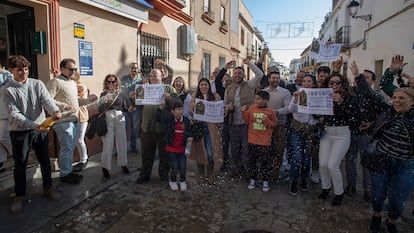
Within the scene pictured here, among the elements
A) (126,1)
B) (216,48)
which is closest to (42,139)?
(126,1)

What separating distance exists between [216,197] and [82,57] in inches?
141

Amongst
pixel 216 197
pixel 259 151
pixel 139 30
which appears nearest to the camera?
pixel 216 197

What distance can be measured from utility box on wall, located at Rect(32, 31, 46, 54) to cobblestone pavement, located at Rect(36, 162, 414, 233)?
2497 millimetres

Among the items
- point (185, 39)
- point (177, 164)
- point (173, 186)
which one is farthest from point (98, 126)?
point (185, 39)

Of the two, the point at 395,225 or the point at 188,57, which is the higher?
the point at 188,57

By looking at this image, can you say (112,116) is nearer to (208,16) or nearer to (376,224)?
(376,224)

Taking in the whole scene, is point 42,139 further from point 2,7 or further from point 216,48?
point 216,48

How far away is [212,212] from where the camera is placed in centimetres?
363

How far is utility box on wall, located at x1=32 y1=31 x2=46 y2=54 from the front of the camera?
15.5ft

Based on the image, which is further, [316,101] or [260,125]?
[260,125]

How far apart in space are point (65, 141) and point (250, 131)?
2707 mm

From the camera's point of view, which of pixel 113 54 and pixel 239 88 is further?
pixel 113 54

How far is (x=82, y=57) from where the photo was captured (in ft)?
17.9

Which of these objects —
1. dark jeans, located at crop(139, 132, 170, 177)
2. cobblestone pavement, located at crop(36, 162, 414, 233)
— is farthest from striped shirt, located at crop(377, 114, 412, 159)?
dark jeans, located at crop(139, 132, 170, 177)
